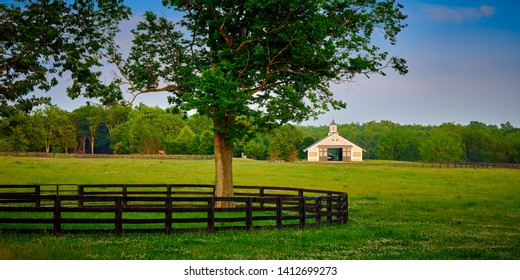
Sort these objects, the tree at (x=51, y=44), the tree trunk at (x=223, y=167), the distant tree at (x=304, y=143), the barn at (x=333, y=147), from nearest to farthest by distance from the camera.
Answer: the tree at (x=51, y=44), the tree trunk at (x=223, y=167), the barn at (x=333, y=147), the distant tree at (x=304, y=143)

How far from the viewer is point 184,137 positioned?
112 metres

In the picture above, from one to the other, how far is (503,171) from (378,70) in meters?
39.5

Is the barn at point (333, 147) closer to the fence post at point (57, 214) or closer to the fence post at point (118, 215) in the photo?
the fence post at point (118, 215)

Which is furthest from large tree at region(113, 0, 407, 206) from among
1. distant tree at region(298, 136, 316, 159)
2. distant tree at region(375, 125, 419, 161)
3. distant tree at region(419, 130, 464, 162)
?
distant tree at region(375, 125, 419, 161)

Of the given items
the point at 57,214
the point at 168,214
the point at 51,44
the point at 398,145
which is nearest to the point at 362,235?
the point at 168,214

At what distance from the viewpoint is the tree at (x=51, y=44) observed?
24703mm

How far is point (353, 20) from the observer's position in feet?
97.3

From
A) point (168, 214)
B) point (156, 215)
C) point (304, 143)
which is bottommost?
point (156, 215)

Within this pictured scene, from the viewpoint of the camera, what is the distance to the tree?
973 inches

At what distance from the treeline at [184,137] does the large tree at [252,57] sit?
1924 millimetres

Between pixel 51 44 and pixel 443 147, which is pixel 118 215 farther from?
pixel 443 147

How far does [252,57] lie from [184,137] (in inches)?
3412

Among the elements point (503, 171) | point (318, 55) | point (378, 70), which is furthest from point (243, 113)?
point (503, 171)

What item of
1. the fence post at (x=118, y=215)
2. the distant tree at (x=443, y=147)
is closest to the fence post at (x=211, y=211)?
the fence post at (x=118, y=215)
